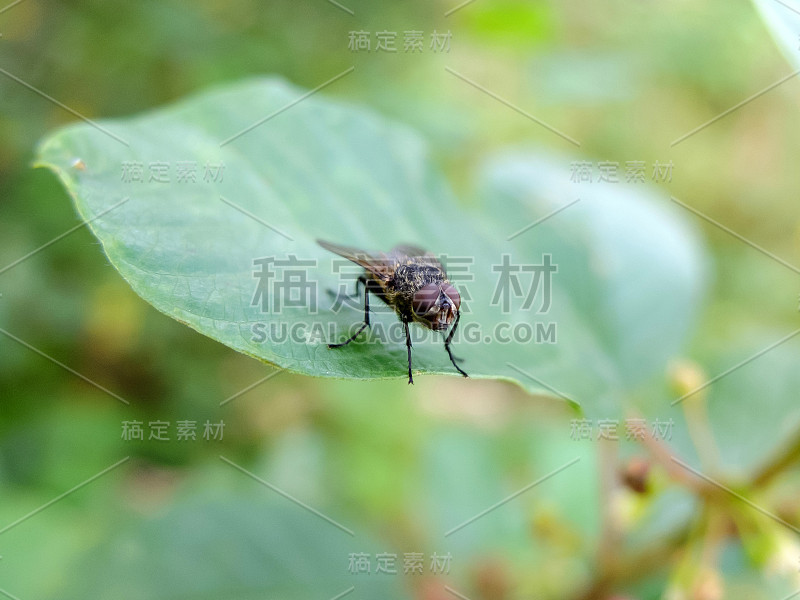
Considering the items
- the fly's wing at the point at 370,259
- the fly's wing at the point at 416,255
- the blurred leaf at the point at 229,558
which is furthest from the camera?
Answer: the blurred leaf at the point at 229,558

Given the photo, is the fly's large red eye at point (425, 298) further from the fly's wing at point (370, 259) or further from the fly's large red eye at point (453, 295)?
the fly's wing at point (370, 259)

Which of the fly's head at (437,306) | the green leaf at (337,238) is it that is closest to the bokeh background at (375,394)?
the green leaf at (337,238)

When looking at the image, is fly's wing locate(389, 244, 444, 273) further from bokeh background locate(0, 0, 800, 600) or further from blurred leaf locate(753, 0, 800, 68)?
blurred leaf locate(753, 0, 800, 68)

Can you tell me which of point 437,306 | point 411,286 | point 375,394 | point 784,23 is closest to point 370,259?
point 411,286

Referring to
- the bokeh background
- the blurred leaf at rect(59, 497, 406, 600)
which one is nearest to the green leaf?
the bokeh background

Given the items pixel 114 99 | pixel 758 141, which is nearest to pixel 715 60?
pixel 758 141

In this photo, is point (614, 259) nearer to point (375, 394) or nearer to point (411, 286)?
point (411, 286)

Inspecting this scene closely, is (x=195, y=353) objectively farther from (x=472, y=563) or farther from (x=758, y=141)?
(x=758, y=141)
